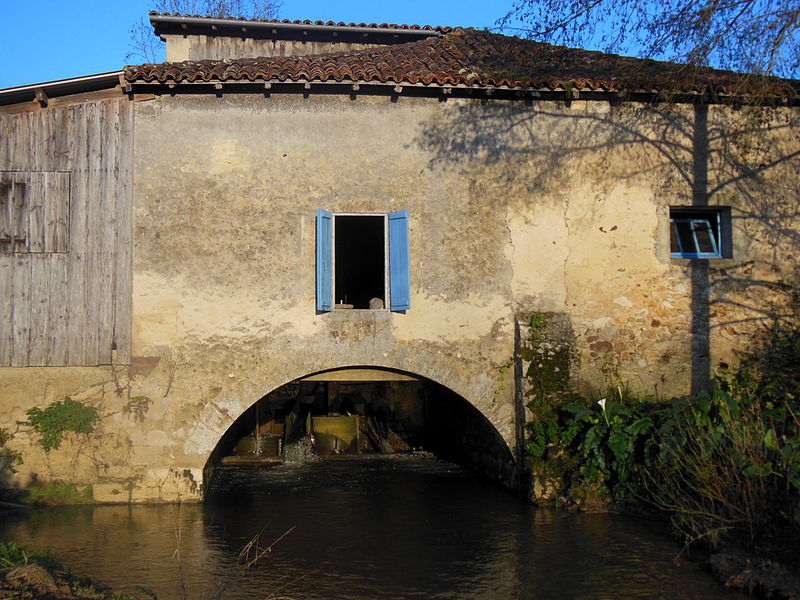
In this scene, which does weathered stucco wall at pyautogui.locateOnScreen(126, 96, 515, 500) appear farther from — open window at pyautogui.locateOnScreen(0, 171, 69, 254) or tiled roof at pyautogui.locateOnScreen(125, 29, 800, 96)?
open window at pyautogui.locateOnScreen(0, 171, 69, 254)

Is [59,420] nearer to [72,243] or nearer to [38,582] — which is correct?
[72,243]

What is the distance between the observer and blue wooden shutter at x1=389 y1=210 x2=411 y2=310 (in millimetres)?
9797

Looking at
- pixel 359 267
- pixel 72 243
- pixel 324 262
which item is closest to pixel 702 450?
pixel 324 262

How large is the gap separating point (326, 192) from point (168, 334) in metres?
2.72

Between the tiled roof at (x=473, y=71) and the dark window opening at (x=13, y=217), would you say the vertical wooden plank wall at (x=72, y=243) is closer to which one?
the dark window opening at (x=13, y=217)

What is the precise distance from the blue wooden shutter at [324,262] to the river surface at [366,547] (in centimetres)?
270

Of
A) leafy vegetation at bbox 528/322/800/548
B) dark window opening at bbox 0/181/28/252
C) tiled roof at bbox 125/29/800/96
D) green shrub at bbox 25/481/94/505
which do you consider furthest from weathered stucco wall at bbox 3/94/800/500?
dark window opening at bbox 0/181/28/252

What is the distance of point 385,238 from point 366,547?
394 cm

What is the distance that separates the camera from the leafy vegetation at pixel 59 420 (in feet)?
30.8

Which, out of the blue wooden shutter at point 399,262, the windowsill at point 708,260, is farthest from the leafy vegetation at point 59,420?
the windowsill at point 708,260

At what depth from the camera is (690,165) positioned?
1042 centimetres

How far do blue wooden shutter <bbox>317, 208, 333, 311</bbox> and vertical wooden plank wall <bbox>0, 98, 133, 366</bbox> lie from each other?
2410 mm

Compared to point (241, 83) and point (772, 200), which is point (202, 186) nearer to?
point (241, 83)

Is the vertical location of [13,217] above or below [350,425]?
above
